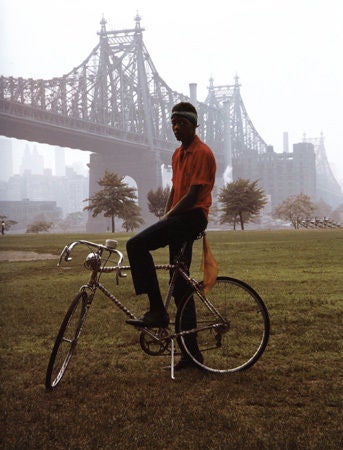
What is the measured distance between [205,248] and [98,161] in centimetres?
5798

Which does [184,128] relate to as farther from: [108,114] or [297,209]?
[297,209]

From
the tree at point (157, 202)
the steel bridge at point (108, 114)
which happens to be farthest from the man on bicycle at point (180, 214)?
the tree at point (157, 202)

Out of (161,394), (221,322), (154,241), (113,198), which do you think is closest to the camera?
(161,394)

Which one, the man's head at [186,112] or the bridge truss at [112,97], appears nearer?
the man's head at [186,112]

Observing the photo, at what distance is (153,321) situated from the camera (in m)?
3.85

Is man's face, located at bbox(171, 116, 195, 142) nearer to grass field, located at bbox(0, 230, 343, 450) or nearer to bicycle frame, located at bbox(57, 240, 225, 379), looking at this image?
bicycle frame, located at bbox(57, 240, 225, 379)

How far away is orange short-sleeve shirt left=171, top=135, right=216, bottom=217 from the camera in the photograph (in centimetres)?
375

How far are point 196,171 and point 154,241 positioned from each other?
547 millimetres

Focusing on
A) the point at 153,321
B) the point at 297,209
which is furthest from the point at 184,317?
the point at 297,209

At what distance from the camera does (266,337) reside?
4.04 meters

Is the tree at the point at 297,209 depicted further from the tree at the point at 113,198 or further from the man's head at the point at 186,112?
the man's head at the point at 186,112

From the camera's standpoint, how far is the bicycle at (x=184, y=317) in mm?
3830

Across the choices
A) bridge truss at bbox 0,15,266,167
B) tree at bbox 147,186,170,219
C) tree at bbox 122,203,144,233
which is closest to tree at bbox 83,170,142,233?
tree at bbox 122,203,144,233

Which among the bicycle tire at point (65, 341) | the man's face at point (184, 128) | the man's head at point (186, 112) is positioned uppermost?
the man's head at point (186, 112)
